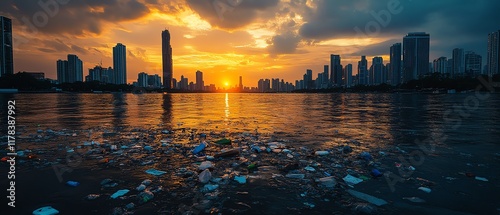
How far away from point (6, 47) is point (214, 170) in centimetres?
18638

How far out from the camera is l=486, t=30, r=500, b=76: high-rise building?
172 m

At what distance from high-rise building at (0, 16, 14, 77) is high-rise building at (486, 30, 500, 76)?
275 m

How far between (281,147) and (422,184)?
3727 millimetres

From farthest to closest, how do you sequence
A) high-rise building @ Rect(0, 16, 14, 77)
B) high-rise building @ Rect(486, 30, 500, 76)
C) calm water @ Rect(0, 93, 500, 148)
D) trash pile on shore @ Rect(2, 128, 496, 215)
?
high-rise building @ Rect(486, 30, 500, 76) < high-rise building @ Rect(0, 16, 14, 77) < calm water @ Rect(0, 93, 500, 148) < trash pile on shore @ Rect(2, 128, 496, 215)

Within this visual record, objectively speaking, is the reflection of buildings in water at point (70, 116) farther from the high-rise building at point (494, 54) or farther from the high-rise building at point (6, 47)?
the high-rise building at point (494, 54)

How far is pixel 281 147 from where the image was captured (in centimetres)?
767

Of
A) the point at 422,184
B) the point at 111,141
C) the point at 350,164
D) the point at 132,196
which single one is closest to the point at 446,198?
the point at 422,184

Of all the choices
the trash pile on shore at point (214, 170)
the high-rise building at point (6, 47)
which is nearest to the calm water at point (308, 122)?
the trash pile on shore at point (214, 170)

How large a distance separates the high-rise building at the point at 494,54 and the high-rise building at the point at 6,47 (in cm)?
27469

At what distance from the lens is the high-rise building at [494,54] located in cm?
17185

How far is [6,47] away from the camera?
137 metres

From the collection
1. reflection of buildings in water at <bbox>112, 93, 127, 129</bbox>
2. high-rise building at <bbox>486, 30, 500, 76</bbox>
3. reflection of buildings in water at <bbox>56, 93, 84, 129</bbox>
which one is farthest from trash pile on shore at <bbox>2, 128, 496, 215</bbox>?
high-rise building at <bbox>486, 30, 500, 76</bbox>

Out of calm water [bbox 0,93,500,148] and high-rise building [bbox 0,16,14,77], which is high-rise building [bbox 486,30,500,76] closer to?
calm water [bbox 0,93,500,148]

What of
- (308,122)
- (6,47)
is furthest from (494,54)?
(6,47)
